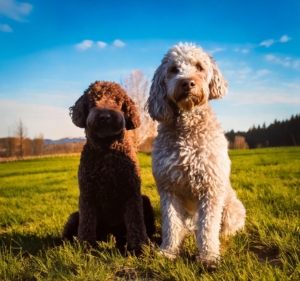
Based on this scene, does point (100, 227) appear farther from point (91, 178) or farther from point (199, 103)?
point (199, 103)

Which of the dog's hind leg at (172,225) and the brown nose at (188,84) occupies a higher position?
the brown nose at (188,84)

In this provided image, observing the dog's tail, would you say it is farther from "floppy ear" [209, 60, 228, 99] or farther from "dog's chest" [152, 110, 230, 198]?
"floppy ear" [209, 60, 228, 99]

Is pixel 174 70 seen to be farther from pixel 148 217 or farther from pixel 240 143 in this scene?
pixel 240 143

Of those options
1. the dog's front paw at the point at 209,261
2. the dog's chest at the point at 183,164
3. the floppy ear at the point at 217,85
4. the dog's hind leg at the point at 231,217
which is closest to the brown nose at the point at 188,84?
the floppy ear at the point at 217,85

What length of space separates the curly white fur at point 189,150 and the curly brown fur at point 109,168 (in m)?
0.31

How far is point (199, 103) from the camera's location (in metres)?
3.91

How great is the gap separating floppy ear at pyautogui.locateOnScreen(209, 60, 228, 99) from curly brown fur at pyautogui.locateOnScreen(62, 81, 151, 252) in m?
0.97

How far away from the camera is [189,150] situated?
402 centimetres

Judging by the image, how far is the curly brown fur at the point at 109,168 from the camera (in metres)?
4.16

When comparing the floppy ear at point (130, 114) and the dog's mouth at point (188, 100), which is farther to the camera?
the floppy ear at point (130, 114)

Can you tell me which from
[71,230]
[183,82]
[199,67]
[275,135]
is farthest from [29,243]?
[275,135]

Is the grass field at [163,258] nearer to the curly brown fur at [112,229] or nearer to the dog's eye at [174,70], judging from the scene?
the curly brown fur at [112,229]

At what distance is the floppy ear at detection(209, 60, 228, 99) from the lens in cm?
414

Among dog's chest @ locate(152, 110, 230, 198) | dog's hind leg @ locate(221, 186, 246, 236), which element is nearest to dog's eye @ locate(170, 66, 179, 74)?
dog's chest @ locate(152, 110, 230, 198)
